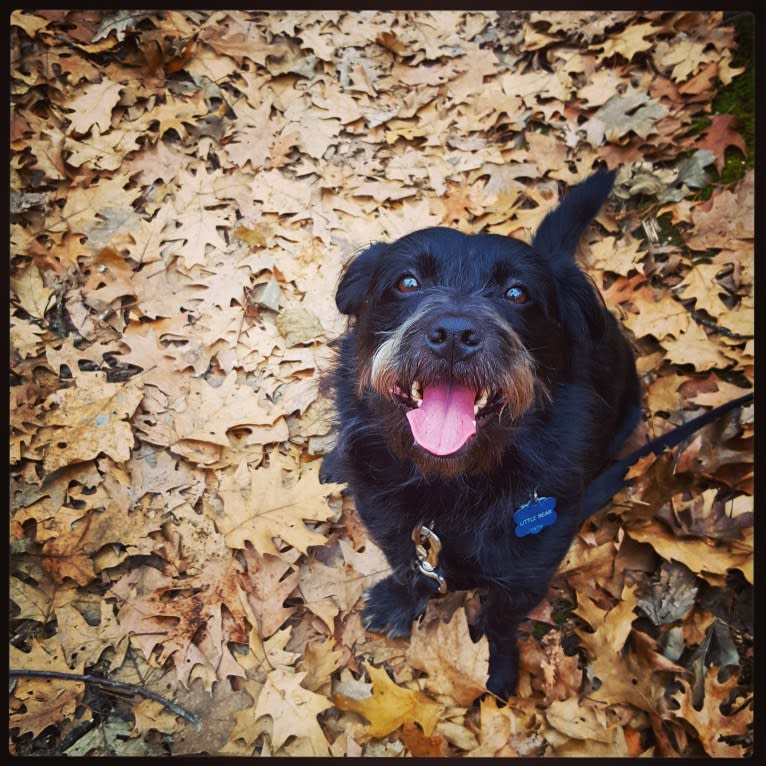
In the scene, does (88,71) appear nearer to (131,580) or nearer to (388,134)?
(388,134)

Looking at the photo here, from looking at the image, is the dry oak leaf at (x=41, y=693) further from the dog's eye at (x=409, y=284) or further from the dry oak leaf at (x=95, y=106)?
the dry oak leaf at (x=95, y=106)

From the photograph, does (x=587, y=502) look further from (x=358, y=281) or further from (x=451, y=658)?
(x=358, y=281)

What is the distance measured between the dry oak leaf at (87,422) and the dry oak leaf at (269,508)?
49cm

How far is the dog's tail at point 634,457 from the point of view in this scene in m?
2.32

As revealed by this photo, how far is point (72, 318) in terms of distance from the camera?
8.12ft

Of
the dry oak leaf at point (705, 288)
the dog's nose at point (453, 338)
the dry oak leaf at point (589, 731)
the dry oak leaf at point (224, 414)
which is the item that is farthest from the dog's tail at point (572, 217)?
the dry oak leaf at point (589, 731)

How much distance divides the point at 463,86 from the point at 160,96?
1424 mm

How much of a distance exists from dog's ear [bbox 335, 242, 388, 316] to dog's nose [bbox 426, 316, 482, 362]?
59 cm

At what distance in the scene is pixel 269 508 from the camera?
236 centimetres

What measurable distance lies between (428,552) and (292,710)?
2.41ft

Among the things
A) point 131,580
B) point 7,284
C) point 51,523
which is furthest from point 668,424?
point 7,284

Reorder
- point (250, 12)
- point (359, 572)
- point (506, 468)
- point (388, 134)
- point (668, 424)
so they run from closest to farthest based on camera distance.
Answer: point (506, 468), point (250, 12), point (359, 572), point (668, 424), point (388, 134)

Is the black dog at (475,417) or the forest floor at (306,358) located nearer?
the black dog at (475,417)

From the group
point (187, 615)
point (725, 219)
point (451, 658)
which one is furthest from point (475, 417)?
point (725, 219)
